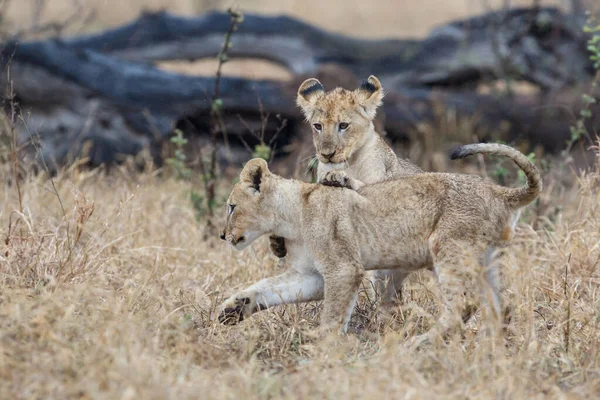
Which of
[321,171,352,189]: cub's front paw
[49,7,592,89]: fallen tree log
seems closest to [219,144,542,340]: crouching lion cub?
[321,171,352,189]: cub's front paw

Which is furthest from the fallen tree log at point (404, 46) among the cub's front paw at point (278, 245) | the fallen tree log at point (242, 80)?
the cub's front paw at point (278, 245)

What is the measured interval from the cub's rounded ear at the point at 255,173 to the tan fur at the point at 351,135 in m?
0.99

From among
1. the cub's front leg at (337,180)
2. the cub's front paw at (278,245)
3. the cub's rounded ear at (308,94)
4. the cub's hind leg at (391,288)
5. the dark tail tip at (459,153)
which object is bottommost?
the cub's hind leg at (391,288)

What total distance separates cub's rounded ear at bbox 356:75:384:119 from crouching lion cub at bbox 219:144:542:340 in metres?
1.34

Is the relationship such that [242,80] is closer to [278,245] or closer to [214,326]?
[278,245]

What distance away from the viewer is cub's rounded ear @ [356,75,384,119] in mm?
6527

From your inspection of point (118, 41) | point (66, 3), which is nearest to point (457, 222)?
point (118, 41)

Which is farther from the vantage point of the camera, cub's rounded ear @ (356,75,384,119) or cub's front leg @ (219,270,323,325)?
cub's rounded ear @ (356,75,384,119)

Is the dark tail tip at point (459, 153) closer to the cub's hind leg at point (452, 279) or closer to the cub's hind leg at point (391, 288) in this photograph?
the cub's hind leg at point (452, 279)

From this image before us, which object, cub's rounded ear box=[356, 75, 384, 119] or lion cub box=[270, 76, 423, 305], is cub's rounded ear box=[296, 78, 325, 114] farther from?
cub's rounded ear box=[356, 75, 384, 119]

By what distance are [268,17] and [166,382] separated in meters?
8.11

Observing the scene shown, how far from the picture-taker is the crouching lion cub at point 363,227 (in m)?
4.86

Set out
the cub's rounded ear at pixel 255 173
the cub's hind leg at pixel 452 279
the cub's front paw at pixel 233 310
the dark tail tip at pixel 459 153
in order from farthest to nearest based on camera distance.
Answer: the cub's rounded ear at pixel 255 173 < the cub's front paw at pixel 233 310 < the dark tail tip at pixel 459 153 < the cub's hind leg at pixel 452 279

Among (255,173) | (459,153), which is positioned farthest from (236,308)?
(459,153)
